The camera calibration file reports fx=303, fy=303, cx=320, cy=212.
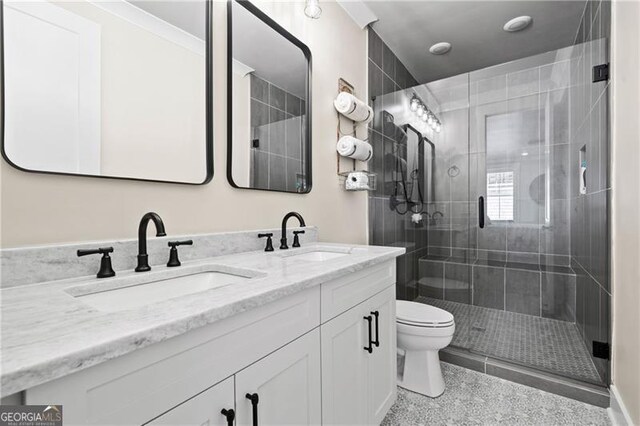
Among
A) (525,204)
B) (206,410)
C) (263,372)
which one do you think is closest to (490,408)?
(263,372)

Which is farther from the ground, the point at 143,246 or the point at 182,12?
the point at 182,12

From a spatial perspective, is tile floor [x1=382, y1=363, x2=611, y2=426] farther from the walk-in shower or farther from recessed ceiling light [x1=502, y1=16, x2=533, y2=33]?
recessed ceiling light [x1=502, y1=16, x2=533, y2=33]

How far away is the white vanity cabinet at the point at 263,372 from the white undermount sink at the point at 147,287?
253 millimetres

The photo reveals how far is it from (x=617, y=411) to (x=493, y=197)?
1630 millimetres

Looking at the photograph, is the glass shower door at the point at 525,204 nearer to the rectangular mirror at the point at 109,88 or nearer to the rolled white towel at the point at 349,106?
the rolled white towel at the point at 349,106

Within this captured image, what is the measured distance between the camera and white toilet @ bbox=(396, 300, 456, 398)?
1.73 meters

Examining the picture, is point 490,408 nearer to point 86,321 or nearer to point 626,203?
point 626,203

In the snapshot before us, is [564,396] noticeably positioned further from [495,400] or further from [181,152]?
[181,152]

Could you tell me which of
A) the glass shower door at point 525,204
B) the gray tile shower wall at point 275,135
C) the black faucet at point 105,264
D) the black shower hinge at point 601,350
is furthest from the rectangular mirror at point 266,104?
the black shower hinge at point 601,350

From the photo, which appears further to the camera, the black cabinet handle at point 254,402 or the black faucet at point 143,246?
the black faucet at point 143,246

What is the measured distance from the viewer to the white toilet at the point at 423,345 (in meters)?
1.73

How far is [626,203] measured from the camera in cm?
141

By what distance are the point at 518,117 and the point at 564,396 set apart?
2154mm

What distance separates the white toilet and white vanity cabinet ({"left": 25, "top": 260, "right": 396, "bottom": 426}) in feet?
1.24
